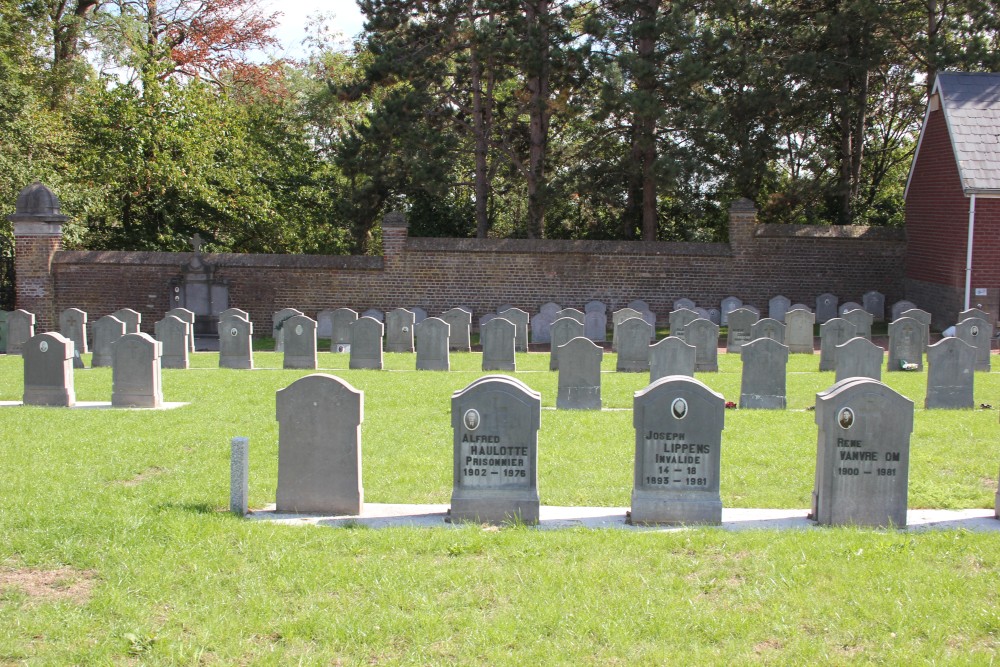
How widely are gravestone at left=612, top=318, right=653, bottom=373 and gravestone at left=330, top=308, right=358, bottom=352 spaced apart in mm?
5853

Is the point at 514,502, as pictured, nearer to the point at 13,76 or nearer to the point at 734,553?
the point at 734,553

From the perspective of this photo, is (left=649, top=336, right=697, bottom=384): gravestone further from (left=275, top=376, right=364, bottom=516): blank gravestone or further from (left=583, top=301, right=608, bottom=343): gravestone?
(left=583, top=301, right=608, bottom=343): gravestone

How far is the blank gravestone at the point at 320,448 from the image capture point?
24.3 feet

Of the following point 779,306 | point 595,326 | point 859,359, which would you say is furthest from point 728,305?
point 859,359

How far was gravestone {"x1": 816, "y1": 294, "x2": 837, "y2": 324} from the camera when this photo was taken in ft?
82.6

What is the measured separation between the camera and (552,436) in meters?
10.5

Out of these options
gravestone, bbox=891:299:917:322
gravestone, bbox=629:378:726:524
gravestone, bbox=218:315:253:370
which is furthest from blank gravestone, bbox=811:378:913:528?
gravestone, bbox=891:299:917:322

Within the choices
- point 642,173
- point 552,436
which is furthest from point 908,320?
point 642,173

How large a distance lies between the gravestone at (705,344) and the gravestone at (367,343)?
5.30 m

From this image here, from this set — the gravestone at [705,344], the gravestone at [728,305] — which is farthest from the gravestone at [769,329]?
the gravestone at [728,305]

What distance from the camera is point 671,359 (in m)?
13.2

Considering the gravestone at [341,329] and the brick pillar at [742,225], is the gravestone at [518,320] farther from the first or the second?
the brick pillar at [742,225]

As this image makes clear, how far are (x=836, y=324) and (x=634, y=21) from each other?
11.4m

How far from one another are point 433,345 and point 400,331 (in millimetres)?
3440
